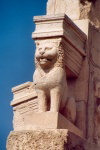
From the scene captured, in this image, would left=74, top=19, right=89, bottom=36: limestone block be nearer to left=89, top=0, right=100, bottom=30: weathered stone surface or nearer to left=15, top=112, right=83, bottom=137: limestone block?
left=89, top=0, right=100, bottom=30: weathered stone surface

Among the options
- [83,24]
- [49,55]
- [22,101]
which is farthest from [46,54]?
[22,101]

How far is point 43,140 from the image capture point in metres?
8.87

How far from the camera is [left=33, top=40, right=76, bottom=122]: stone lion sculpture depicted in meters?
9.18

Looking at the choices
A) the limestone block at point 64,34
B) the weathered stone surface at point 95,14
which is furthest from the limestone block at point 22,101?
the weathered stone surface at point 95,14

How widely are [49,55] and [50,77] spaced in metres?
0.27

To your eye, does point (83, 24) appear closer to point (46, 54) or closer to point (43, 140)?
point (46, 54)

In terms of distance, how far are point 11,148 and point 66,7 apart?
7.41 feet

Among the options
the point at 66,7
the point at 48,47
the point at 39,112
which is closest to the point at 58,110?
the point at 39,112

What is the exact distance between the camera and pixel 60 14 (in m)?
9.38

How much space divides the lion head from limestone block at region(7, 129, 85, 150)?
883 millimetres

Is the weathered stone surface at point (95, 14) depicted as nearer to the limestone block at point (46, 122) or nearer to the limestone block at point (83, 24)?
the limestone block at point (83, 24)

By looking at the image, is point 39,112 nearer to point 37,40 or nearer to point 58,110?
point 58,110

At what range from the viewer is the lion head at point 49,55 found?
9219 millimetres

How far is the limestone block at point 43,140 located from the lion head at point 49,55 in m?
0.88
